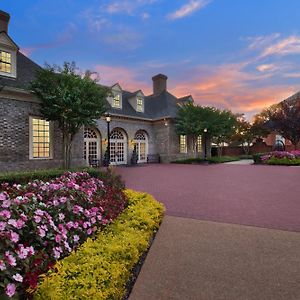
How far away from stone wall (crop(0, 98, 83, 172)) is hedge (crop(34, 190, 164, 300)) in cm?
1127

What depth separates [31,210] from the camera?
3107mm

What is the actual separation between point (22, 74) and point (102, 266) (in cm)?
1494

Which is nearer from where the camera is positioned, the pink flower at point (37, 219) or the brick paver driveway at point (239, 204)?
the pink flower at point (37, 219)

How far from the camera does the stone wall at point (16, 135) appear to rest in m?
12.8

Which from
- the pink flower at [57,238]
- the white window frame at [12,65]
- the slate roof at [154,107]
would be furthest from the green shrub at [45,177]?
the slate roof at [154,107]

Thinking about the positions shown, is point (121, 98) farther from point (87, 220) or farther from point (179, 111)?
point (87, 220)

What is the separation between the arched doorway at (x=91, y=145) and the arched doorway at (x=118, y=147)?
1.57 metres

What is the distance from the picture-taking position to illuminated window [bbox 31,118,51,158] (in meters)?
14.1

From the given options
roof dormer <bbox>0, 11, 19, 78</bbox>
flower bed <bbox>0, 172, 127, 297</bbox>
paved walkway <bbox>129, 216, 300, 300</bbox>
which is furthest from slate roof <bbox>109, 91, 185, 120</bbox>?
paved walkway <bbox>129, 216, 300, 300</bbox>

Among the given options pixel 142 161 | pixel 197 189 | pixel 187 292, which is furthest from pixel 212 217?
pixel 142 161

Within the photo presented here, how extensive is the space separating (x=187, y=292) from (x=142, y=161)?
2183cm

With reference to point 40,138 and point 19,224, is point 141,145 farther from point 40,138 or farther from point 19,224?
point 19,224

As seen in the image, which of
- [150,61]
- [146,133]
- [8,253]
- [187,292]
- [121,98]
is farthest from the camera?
[146,133]

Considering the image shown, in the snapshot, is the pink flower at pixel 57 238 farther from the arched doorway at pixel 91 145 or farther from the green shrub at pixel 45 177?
the arched doorway at pixel 91 145
